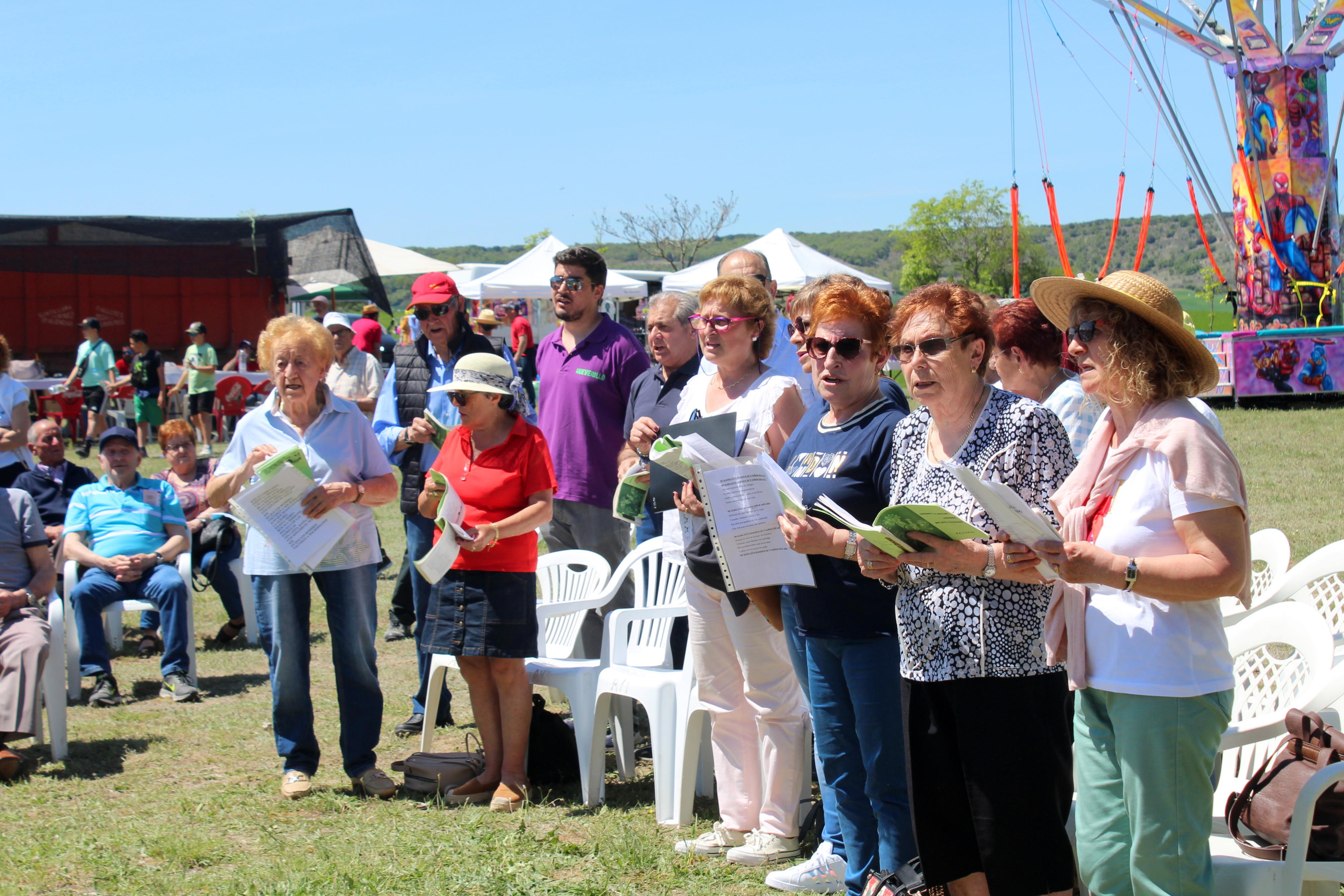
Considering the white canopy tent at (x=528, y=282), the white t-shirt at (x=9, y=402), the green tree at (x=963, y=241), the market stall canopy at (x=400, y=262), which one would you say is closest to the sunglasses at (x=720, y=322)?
the white t-shirt at (x=9, y=402)

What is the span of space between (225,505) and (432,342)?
1.53 metres

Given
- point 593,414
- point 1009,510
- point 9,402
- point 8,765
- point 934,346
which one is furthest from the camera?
point 9,402

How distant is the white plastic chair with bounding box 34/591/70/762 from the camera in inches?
218

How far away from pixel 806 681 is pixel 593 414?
2347mm

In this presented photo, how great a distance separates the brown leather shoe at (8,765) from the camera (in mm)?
5203

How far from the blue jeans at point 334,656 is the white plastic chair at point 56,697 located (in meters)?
1.37

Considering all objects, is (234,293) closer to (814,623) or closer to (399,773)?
(399,773)

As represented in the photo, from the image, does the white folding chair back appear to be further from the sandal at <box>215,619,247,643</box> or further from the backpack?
the sandal at <box>215,619,247,643</box>

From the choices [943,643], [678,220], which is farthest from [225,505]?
[678,220]

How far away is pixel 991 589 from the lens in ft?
8.98

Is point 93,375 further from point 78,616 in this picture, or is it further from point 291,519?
point 291,519

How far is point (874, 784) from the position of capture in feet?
10.7

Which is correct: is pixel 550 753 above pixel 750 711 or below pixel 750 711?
below

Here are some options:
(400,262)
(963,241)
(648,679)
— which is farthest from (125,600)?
(963,241)
